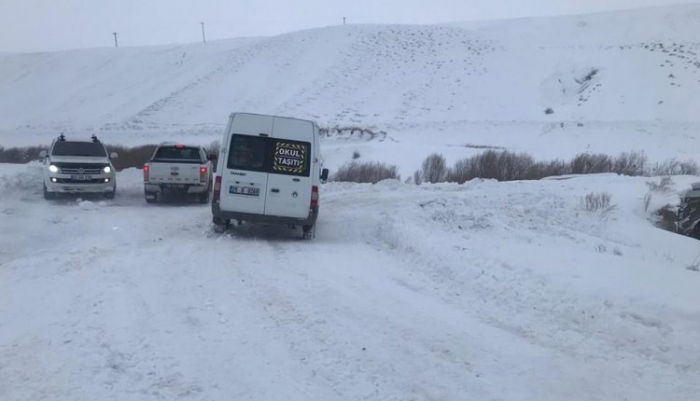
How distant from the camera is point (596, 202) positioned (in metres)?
14.7

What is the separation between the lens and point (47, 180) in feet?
62.0

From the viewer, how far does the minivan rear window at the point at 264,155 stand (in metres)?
13.5

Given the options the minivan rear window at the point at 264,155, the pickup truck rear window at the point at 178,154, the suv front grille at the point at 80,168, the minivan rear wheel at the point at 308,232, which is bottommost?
the minivan rear wheel at the point at 308,232

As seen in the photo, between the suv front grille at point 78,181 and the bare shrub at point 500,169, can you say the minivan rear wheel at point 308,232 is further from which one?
the bare shrub at point 500,169

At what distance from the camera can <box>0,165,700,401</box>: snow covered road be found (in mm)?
5645

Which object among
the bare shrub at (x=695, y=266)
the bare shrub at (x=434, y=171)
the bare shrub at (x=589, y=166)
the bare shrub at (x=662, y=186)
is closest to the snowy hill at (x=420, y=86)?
the bare shrub at (x=434, y=171)

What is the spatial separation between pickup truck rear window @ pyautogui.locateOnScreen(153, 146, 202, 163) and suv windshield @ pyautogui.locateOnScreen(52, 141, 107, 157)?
6.69ft

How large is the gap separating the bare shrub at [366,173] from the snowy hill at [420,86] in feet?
19.5

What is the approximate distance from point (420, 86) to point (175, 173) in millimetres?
43136

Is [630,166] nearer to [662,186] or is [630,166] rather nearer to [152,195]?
[662,186]

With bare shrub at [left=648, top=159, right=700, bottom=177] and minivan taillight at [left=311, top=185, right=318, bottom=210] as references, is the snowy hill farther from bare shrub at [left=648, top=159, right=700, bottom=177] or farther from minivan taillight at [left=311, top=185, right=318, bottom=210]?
minivan taillight at [left=311, top=185, right=318, bottom=210]

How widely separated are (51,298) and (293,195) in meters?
6.21

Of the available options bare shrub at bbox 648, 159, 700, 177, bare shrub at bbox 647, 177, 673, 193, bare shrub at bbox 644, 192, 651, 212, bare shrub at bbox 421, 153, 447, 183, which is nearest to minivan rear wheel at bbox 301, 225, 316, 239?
bare shrub at bbox 644, 192, 651, 212

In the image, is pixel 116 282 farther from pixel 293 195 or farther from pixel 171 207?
pixel 171 207
